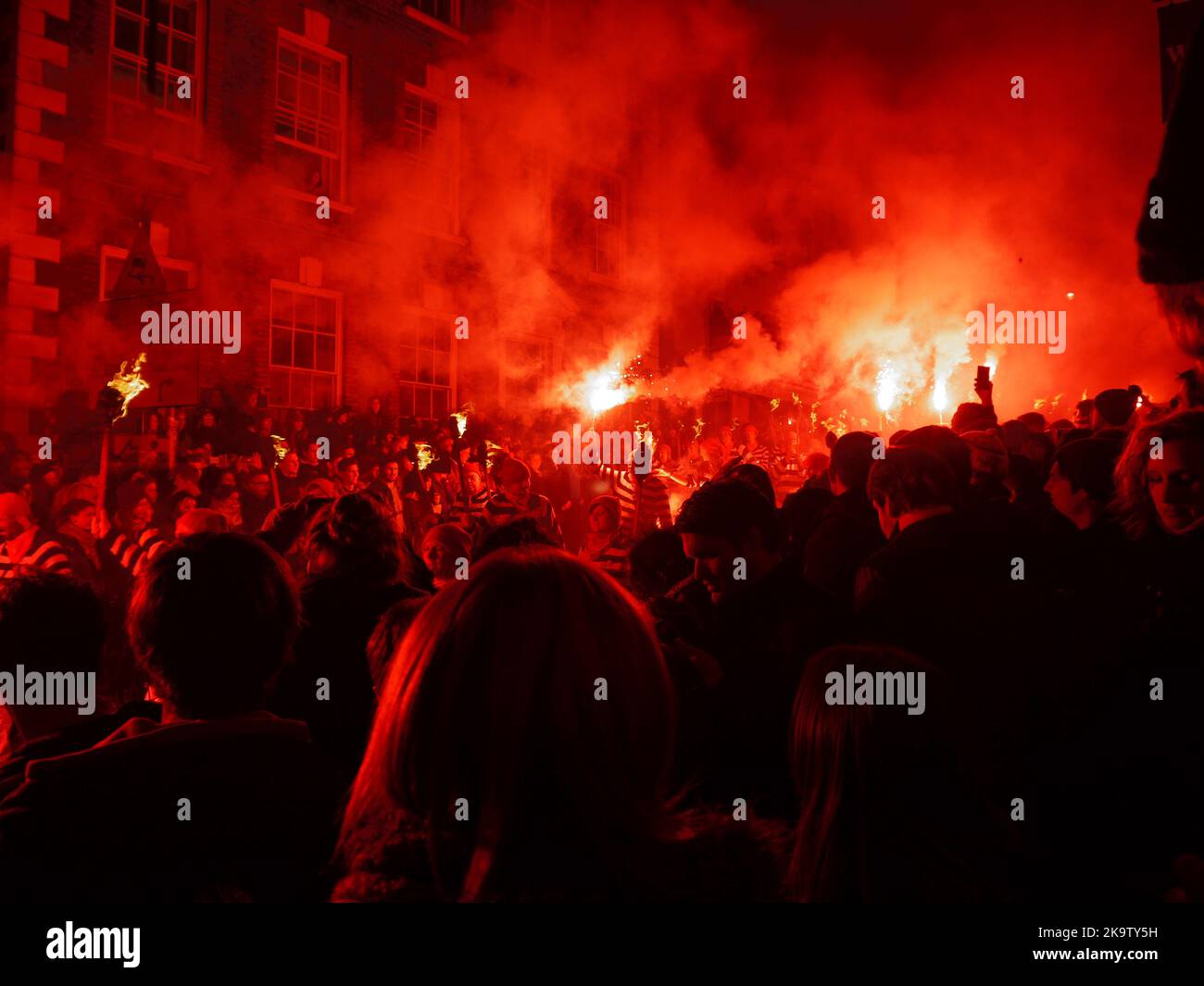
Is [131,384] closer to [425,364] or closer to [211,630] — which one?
[211,630]

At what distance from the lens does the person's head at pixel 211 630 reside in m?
1.74

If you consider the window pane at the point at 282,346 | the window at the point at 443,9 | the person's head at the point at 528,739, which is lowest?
the person's head at the point at 528,739

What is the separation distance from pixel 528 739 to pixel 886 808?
694 mm

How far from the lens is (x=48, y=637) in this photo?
7.12 ft

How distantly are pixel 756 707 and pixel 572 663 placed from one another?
1.42 metres

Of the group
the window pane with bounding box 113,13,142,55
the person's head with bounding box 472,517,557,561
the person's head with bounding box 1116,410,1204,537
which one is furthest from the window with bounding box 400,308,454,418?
the person's head with bounding box 1116,410,1204,537

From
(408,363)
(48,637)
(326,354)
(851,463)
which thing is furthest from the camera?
(408,363)

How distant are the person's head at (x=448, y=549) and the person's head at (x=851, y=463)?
5.45 feet

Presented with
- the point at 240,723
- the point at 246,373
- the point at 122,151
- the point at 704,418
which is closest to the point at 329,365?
the point at 246,373

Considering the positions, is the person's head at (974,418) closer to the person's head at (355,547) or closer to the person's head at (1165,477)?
the person's head at (1165,477)

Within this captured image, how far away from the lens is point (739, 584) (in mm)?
2744

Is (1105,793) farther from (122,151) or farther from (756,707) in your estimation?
(122,151)

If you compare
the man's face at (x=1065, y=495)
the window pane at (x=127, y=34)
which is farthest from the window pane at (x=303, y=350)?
the man's face at (x=1065, y=495)

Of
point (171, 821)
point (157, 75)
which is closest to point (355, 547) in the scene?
point (171, 821)
